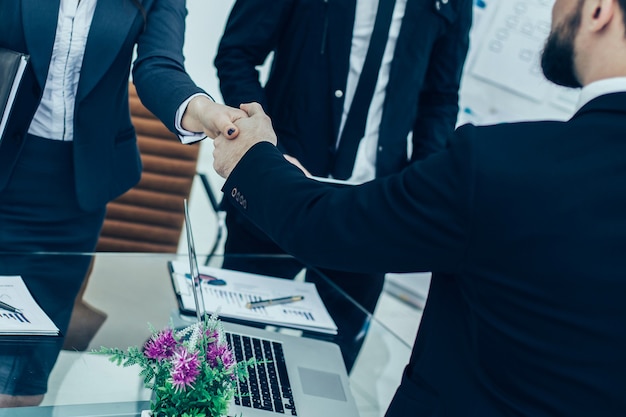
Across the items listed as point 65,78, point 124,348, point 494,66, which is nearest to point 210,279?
point 124,348

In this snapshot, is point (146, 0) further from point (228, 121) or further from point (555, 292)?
point (555, 292)

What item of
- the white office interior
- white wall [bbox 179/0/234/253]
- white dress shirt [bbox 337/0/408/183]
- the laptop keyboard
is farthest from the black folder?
the white office interior

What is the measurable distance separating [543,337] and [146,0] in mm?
1166

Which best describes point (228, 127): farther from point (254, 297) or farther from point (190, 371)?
point (190, 371)

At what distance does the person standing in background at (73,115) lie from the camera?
1.48m

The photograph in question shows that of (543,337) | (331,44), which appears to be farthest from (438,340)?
(331,44)

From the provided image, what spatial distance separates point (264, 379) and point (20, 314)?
473 millimetres

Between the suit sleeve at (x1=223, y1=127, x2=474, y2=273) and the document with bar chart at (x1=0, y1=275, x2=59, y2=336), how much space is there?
1.43ft

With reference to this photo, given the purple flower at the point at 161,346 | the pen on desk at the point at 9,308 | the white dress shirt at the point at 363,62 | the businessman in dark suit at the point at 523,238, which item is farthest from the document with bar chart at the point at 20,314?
the white dress shirt at the point at 363,62

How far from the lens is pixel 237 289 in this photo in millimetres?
1627

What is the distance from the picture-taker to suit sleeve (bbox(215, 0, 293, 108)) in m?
1.81

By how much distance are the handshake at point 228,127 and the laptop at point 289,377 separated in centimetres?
17

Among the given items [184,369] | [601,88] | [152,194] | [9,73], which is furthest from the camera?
[152,194]

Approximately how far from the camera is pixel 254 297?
1608 mm
